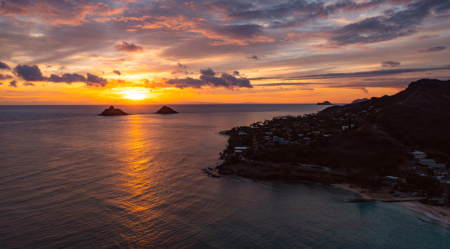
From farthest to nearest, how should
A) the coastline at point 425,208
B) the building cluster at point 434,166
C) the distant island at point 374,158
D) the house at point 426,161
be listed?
the house at point 426,161 < the building cluster at point 434,166 < the distant island at point 374,158 < the coastline at point 425,208

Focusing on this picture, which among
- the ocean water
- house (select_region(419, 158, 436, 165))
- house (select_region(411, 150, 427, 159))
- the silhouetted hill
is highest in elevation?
the silhouetted hill

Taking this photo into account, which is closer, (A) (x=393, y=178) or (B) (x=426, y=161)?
(A) (x=393, y=178)

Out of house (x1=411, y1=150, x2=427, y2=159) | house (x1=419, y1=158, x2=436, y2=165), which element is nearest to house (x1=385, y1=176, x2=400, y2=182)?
house (x1=419, y1=158, x2=436, y2=165)

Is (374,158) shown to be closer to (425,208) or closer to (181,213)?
(425,208)

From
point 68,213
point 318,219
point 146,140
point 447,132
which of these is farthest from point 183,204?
point 447,132

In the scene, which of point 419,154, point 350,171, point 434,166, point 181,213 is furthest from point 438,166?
point 181,213

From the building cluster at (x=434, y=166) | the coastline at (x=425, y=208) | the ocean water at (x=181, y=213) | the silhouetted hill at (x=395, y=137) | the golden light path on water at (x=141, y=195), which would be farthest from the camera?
the silhouetted hill at (x=395, y=137)

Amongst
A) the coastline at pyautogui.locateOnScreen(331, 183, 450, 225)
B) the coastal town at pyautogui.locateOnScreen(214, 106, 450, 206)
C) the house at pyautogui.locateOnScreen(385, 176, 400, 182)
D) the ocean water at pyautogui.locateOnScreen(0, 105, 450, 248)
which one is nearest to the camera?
the ocean water at pyautogui.locateOnScreen(0, 105, 450, 248)

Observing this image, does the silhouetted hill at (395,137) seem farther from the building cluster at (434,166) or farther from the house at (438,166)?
the house at (438,166)

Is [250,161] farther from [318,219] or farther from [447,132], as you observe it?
[447,132]

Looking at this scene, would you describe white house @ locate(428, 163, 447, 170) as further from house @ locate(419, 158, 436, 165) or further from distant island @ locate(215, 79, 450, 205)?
house @ locate(419, 158, 436, 165)

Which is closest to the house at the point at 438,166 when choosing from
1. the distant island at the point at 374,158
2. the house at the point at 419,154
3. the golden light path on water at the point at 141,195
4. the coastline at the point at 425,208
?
the distant island at the point at 374,158
